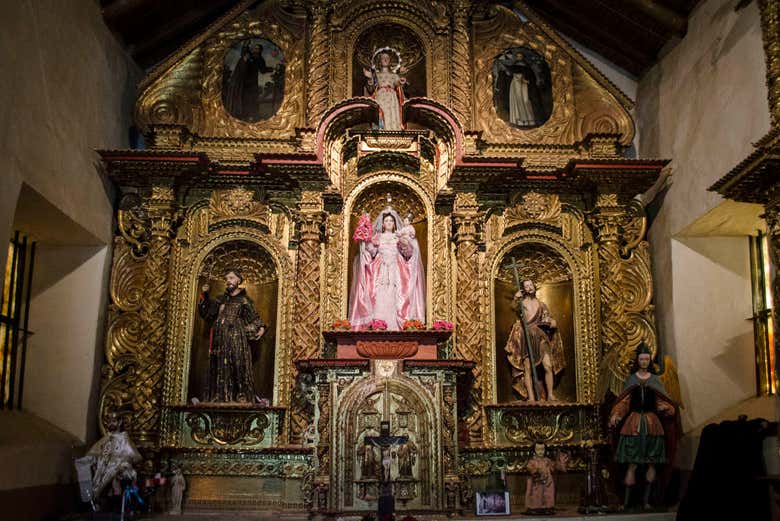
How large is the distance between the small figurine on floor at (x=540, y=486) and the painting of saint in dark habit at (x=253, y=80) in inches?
244

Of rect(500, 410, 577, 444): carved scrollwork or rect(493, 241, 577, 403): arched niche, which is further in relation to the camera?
rect(493, 241, 577, 403): arched niche

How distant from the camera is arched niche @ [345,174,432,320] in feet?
40.0

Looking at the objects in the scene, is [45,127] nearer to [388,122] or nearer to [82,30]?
[82,30]

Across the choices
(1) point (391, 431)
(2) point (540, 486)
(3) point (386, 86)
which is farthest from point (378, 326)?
(3) point (386, 86)

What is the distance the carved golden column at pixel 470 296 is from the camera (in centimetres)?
1136

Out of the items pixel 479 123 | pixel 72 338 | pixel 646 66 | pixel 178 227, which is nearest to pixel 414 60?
pixel 479 123

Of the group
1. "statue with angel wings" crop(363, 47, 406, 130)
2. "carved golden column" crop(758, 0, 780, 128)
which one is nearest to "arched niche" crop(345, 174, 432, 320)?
"statue with angel wings" crop(363, 47, 406, 130)

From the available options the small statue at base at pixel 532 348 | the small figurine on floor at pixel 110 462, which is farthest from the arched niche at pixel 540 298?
the small figurine on floor at pixel 110 462

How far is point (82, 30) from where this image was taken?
10820mm

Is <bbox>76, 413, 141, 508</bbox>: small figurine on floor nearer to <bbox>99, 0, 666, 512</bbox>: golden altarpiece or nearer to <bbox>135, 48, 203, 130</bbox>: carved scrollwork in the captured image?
<bbox>99, 0, 666, 512</bbox>: golden altarpiece

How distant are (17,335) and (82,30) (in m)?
3.95

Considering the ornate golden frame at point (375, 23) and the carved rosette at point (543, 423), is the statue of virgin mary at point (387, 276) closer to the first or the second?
the carved rosette at point (543, 423)

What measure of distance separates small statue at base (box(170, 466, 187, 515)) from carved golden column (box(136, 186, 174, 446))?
0.53 metres

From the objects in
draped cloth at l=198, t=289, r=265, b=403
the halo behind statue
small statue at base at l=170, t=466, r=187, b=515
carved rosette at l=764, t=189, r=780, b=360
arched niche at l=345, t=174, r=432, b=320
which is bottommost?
small statue at base at l=170, t=466, r=187, b=515
